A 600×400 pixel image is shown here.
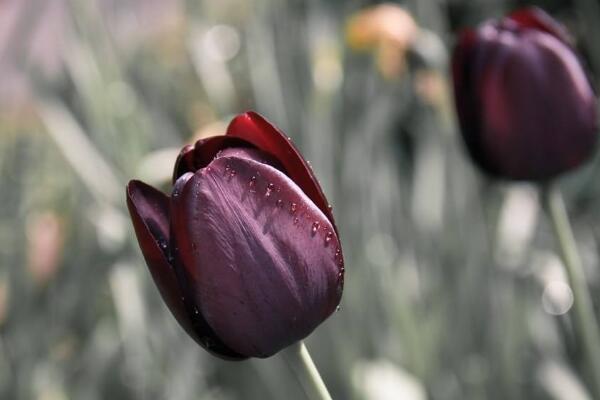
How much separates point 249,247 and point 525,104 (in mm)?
359

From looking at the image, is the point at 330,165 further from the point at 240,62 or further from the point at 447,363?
the point at 240,62

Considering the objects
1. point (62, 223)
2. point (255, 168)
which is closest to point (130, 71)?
point (62, 223)

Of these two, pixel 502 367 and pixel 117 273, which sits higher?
pixel 117 273

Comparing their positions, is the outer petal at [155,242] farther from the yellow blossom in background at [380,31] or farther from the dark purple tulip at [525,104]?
the yellow blossom in background at [380,31]

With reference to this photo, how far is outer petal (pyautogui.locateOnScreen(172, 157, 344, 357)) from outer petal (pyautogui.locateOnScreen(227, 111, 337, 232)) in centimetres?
1

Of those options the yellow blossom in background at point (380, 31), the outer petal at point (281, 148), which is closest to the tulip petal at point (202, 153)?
the outer petal at point (281, 148)

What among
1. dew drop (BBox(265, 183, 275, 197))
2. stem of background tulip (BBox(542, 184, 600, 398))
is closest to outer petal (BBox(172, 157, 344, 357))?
dew drop (BBox(265, 183, 275, 197))

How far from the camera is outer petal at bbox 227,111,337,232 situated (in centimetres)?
50

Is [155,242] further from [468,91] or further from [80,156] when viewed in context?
[80,156]

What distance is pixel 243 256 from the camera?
481 millimetres

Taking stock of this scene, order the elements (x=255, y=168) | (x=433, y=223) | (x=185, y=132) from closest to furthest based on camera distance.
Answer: (x=255, y=168), (x=433, y=223), (x=185, y=132)

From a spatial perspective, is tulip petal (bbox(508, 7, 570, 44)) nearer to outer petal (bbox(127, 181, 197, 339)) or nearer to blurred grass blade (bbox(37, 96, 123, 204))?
outer petal (bbox(127, 181, 197, 339))

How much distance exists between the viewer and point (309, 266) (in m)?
0.49

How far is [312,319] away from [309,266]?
0.09ft
